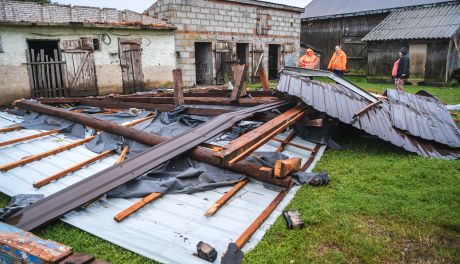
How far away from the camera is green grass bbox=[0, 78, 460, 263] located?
271cm

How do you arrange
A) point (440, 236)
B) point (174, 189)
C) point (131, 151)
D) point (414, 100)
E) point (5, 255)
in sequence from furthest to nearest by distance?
point (414, 100), point (131, 151), point (174, 189), point (440, 236), point (5, 255)

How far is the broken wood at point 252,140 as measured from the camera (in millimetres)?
3482

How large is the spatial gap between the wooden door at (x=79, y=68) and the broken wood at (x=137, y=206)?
10715 mm

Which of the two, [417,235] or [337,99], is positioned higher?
[337,99]

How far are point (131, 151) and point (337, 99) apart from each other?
145 inches

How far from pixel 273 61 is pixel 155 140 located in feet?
58.0

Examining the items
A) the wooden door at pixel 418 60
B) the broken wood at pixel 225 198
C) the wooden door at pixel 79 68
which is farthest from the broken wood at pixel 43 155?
the wooden door at pixel 418 60

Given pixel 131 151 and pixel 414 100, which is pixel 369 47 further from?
pixel 131 151

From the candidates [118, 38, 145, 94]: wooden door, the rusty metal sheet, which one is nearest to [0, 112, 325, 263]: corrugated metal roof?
the rusty metal sheet

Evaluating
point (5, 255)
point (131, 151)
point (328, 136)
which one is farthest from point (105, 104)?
point (5, 255)

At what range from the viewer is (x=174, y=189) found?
12.2 ft

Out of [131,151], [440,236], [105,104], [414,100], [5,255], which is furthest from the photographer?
[105,104]

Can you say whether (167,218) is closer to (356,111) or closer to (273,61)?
(356,111)

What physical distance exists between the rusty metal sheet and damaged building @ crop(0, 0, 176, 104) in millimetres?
9851
